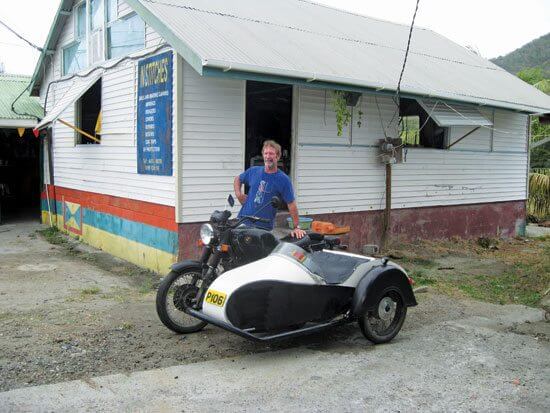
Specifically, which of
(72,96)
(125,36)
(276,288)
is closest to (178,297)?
(276,288)

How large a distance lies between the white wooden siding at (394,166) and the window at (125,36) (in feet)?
9.19

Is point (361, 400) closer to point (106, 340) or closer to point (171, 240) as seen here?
point (106, 340)

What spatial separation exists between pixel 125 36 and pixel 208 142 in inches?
118

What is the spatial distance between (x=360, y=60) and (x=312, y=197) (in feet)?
8.33

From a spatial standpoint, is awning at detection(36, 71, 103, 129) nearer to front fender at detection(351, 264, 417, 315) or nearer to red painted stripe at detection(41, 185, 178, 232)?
red painted stripe at detection(41, 185, 178, 232)

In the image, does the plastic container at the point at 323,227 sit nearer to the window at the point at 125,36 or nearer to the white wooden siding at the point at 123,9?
the window at the point at 125,36

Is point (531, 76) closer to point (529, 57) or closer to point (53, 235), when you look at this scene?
point (529, 57)

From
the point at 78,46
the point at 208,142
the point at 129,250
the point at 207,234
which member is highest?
the point at 78,46

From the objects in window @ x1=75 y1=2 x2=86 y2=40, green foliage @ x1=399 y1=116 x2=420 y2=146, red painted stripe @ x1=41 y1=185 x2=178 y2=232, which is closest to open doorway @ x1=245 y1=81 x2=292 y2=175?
green foliage @ x1=399 y1=116 x2=420 y2=146

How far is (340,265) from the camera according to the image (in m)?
5.72

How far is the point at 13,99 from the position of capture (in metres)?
14.7

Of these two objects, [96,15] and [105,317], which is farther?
[96,15]

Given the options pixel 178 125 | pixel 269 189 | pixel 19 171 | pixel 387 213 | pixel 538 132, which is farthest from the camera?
pixel 538 132

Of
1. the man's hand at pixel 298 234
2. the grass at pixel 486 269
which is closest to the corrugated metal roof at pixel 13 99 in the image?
the grass at pixel 486 269
